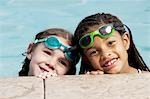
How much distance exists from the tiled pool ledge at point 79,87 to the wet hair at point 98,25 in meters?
0.49

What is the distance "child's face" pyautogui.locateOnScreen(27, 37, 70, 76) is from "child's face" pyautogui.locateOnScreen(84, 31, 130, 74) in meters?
0.19

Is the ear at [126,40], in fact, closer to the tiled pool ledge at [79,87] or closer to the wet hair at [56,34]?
the wet hair at [56,34]

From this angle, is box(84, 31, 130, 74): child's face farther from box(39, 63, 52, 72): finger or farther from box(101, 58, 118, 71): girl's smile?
box(39, 63, 52, 72): finger

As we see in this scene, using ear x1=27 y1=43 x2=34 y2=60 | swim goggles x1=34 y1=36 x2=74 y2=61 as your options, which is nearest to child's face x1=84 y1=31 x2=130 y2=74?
swim goggles x1=34 y1=36 x2=74 y2=61

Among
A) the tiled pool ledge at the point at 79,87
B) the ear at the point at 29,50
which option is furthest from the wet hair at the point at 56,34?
the tiled pool ledge at the point at 79,87

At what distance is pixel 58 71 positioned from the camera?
296cm

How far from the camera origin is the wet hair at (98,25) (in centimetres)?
302

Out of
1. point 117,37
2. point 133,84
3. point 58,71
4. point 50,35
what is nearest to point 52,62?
point 58,71

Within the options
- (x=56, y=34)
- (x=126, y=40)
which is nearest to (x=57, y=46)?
(x=56, y=34)

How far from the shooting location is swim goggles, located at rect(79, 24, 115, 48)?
289 centimetres

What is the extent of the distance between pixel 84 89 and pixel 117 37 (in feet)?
2.25

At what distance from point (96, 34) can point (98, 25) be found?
0.14 m

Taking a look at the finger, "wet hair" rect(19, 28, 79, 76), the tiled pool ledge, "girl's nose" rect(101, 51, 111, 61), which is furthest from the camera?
"wet hair" rect(19, 28, 79, 76)

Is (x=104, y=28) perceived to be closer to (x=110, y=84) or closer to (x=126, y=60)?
(x=126, y=60)
